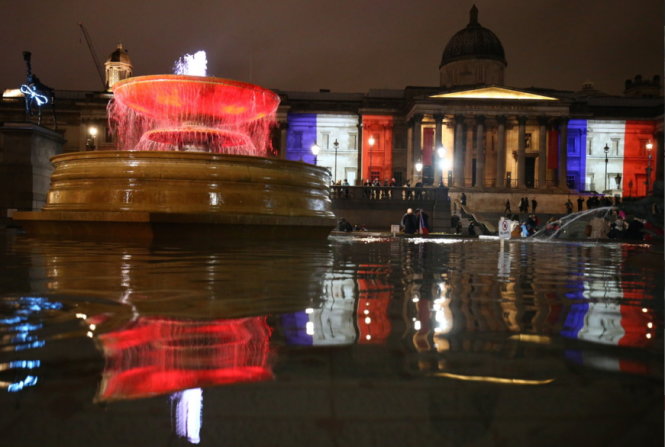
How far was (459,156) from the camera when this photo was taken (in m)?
46.6

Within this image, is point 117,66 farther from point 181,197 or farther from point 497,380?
point 497,380

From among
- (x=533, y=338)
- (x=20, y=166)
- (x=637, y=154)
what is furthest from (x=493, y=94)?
(x=533, y=338)

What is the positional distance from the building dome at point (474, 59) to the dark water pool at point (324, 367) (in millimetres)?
52182

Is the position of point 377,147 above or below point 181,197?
above

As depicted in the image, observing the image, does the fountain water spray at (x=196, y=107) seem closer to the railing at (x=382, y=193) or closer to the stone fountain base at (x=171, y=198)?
the stone fountain base at (x=171, y=198)

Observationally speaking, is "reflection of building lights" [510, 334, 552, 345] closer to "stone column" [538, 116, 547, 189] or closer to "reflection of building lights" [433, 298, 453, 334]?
"reflection of building lights" [433, 298, 453, 334]

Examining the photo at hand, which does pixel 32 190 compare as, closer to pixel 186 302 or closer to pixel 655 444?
pixel 186 302

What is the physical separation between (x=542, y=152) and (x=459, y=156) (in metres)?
6.81

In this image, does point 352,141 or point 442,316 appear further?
point 352,141

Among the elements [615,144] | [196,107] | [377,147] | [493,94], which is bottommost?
[196,107]

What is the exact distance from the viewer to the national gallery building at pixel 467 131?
45.3m

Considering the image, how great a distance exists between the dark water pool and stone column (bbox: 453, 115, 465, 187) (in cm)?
4466

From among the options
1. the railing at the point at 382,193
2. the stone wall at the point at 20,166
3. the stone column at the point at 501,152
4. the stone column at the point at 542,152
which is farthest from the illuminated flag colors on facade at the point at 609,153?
the stone wall at the point at 20,166

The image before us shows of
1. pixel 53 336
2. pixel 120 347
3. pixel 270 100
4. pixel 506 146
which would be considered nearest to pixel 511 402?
pixel 120 347
